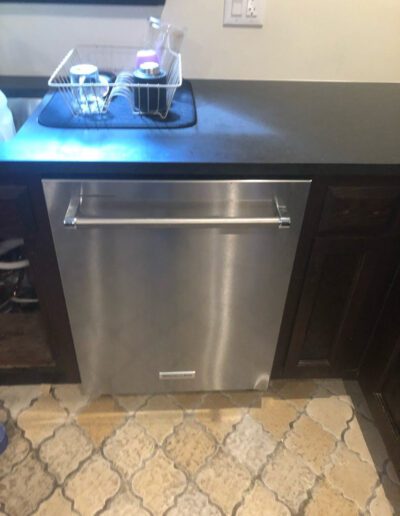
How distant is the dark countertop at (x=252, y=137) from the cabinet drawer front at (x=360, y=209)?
0.07 metres

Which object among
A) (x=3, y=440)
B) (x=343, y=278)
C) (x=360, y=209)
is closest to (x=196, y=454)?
(x=3, y=440)

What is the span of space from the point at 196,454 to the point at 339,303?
650mm

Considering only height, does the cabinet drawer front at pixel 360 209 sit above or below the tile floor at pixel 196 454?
above

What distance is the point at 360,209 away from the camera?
0.99 m

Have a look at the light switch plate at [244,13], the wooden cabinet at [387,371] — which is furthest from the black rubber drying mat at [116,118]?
the wooden cabinet at [387,371]

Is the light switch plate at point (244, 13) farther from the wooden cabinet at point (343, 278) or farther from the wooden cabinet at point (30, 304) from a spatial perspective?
the wooden cabinet at point (30, 304)

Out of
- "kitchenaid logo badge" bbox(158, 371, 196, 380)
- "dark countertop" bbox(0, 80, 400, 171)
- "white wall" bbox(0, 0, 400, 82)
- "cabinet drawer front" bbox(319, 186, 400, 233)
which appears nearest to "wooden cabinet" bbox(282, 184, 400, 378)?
"cabinet drawer front" bbox(319, 186, 400, 233)

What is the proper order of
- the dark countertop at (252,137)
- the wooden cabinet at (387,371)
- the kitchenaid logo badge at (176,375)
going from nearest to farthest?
the dark countertop at (252,137) → the wooden cabinet at (387,371) → the kitchenaid logo badge at (176,375)

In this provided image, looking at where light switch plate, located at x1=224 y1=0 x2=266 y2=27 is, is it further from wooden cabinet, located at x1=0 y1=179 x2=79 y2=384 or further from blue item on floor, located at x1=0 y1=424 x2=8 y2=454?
blue item on floor, located at x1=0 y1=424 x2=8 y2=454

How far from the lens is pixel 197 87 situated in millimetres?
1312

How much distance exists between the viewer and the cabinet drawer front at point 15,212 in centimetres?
91

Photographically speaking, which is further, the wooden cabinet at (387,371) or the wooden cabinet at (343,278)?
the wooden cabinet at (387,371)

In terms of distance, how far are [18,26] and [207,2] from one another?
58 cm

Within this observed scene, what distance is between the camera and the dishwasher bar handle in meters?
0.91
